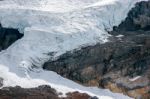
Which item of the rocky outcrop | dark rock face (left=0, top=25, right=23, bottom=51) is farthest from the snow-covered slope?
the rocky outcrop

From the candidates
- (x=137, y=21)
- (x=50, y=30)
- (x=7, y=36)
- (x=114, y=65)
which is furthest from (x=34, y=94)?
(x=137, y=21)

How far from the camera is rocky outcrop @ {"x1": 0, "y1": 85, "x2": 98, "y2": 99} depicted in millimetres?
51219

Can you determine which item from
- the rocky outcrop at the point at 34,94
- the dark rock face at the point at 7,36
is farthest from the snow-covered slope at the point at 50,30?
the rocky outcrop at the point at 34,94

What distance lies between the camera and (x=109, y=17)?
62.3 meters

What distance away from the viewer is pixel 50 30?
5938cm

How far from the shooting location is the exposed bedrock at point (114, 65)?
53562 millimetres

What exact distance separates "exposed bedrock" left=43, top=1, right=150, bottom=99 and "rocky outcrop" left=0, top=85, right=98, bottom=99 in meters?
3.10

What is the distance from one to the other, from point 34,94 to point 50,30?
9964 mm

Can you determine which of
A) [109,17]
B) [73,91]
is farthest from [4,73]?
[109,17]

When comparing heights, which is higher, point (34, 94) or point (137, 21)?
point (137, 21)

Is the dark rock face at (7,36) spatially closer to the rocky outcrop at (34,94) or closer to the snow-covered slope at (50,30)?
the snow-covered slope at (50,30)

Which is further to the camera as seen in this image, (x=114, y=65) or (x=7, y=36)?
(x=7, y=36)

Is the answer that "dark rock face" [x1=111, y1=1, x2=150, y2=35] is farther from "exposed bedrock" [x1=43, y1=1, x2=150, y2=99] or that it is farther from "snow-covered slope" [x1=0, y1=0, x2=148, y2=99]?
"exposed bedrock" [x1=43, y1=1, x2=150, y2=99]

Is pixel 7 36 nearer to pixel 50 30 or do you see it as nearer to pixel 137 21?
pixel 50 30
